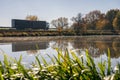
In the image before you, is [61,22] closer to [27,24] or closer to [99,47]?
[27,24]

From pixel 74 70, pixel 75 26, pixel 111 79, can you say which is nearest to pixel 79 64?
pixel 74 70

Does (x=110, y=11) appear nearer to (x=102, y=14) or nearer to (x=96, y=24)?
(x=102, y=14)

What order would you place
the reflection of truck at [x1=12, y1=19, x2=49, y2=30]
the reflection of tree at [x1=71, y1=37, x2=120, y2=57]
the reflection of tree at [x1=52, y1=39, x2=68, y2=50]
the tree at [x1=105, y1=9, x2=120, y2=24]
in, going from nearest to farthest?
the reflection of tree at [x1=71, y1=37, x2=120, y2=57] → the reflection of tree at [x1=52, y1=39, x2=68, y2=50] → the reflection of truck at [x1=12, y1=19, x2=49, y2=30] → the tree at [x1=105, y1=9, x2=120, y2=24]

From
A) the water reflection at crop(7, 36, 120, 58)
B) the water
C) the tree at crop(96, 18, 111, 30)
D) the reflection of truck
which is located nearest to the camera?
the water

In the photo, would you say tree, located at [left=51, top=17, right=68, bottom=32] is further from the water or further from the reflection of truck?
the water

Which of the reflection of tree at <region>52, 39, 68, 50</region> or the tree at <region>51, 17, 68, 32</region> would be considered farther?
the tree at <region>51, 17, 68, 32</region>

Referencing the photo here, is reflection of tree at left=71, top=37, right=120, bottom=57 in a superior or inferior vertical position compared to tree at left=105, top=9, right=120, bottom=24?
inferior

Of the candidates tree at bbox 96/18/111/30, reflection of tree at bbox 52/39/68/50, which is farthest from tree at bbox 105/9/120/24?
reflection of tree at bbox 52/39/68/50

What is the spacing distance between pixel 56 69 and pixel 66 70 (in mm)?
163

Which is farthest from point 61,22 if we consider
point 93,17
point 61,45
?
point 61,45

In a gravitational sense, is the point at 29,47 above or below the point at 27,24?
below

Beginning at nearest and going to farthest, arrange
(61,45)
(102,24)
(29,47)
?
(29,47)
(61,45)
(102,24)

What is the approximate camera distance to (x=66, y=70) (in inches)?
150

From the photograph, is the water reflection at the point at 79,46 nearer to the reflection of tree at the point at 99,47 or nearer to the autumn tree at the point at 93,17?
the reflection of tree at the point at 99,47
